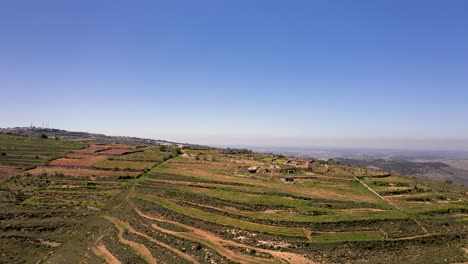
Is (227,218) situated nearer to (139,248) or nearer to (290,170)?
(139,248)

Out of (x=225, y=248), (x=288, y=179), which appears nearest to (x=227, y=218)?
(x=225, y=248)

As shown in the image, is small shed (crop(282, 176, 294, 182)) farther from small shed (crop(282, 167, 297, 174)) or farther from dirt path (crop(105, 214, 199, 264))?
dirt path (crop(105, 214, 199, 264))

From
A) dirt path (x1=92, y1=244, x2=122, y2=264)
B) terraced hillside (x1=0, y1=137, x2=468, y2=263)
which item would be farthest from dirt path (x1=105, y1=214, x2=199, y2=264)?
dirt path (x1=92, y1=244, x2=122, y2=264)

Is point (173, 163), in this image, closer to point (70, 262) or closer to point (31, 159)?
point (31, 159)

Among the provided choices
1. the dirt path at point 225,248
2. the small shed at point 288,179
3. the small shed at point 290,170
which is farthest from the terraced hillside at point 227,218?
the small shed at point 290,170

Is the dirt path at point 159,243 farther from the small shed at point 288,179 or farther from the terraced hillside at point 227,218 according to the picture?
the small shed at point 288,179

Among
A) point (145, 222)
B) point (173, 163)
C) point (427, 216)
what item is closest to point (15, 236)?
point (145, 222)
